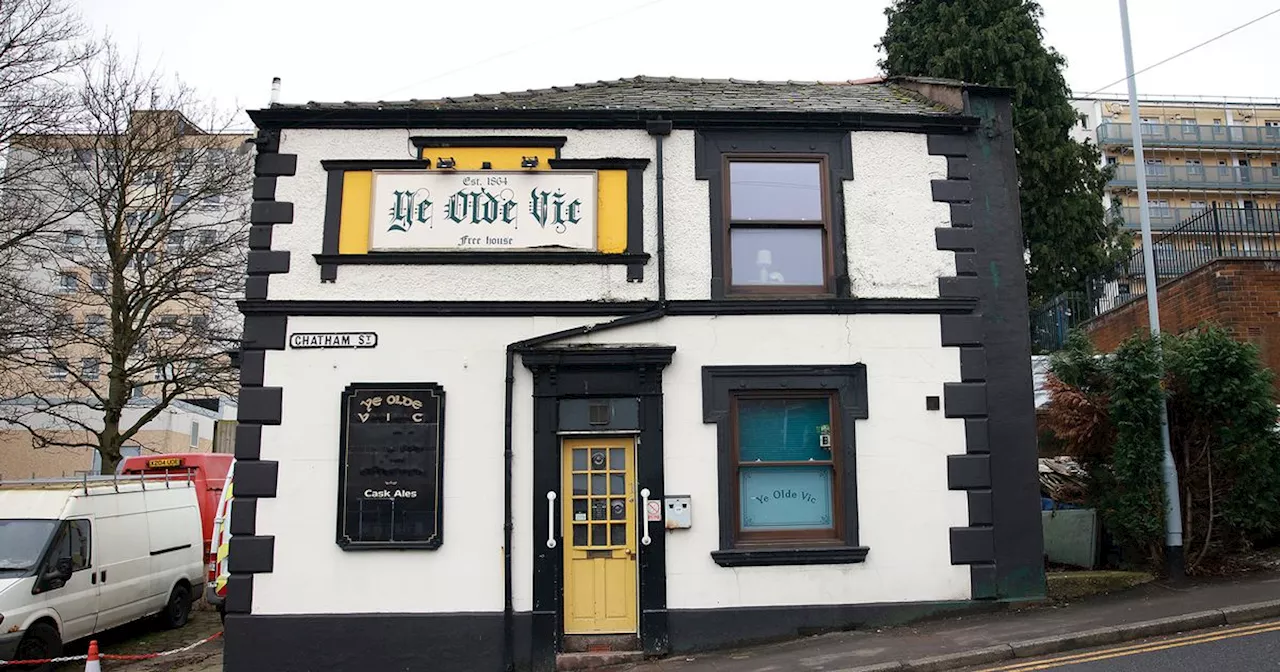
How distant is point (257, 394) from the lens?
9.40 meters

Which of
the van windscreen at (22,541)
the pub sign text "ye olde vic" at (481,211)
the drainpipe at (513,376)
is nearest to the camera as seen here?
the drainpipe at (513,376)

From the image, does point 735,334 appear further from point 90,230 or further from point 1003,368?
point 90,230

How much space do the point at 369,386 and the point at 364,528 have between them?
147cm

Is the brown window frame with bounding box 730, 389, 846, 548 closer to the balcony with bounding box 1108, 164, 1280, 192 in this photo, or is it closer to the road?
the road

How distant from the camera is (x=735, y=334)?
9.70 meters

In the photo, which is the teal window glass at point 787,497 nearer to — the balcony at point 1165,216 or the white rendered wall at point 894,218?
the white rendered wall at point 894,218

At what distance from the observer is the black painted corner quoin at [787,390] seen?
934 centimetres

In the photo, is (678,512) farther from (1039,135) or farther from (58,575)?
(1039,135)

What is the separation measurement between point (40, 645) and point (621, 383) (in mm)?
7498

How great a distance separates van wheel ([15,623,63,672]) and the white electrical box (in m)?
7.49

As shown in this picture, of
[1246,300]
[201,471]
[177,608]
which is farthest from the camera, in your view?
[201,471]

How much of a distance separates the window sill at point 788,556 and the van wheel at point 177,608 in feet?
30.7

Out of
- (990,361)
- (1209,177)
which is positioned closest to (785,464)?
(990,361)

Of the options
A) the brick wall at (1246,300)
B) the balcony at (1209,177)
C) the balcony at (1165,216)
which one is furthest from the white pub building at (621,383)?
the balcony at (1209,177)
